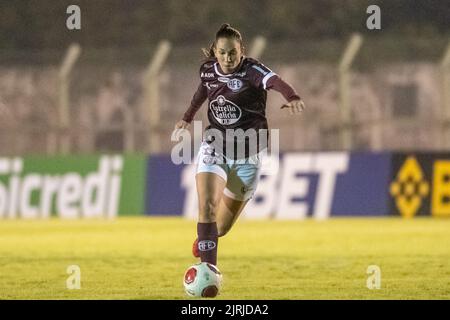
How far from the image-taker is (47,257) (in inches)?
621

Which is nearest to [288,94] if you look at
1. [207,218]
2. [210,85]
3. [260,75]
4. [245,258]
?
[260,75]

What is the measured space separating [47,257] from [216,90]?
16.8 ft

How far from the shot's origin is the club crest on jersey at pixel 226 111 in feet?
37.4

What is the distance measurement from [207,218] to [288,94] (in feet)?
4.17

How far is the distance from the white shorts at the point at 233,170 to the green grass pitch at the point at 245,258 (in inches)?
34.1

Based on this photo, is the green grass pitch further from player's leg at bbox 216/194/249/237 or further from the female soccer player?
the female soccer player

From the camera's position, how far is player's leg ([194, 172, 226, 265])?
35.4 feet

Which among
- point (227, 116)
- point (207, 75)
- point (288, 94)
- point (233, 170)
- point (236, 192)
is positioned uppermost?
point (207, 75)

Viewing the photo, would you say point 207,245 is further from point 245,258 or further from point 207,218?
point 245,258

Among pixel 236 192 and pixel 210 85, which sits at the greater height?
pixel 210 85

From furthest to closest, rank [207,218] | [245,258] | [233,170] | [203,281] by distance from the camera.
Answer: [245,258], [233,170], [207,218], [203,281]

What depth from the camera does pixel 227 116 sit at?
1141 cm

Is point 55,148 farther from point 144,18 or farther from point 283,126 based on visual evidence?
point 144,18
